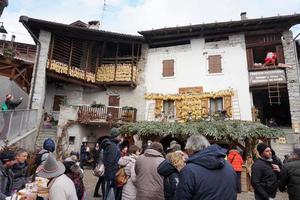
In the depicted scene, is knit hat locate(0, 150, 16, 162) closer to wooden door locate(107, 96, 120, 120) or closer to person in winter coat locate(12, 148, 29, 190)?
person in winter coat locate(12, 148, 29, 190)

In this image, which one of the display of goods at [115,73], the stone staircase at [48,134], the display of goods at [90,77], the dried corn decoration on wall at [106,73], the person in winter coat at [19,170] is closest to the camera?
the person in winter coat at [19,170]

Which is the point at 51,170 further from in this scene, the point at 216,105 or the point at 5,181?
the point at 216,105

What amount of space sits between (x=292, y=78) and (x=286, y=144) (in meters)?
4.09

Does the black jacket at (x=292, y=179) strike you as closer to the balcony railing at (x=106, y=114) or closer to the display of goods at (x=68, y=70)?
the balcony railing at (x=106, y=114)

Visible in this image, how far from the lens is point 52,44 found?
17.6m

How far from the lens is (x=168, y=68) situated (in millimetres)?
18484

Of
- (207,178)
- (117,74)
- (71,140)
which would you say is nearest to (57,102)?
(71,140)

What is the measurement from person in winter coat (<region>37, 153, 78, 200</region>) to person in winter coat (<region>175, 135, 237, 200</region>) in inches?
46.6

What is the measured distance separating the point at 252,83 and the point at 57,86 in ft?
45.6

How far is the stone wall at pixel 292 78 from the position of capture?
15.0 metres

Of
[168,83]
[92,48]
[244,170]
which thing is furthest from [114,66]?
[244,170]

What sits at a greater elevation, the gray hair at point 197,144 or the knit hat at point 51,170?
the gray hair at point 197,144

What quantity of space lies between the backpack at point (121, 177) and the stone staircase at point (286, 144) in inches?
495

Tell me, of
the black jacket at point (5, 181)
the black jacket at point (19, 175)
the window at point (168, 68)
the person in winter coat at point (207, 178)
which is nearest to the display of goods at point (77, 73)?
the window at point (168, 68)
